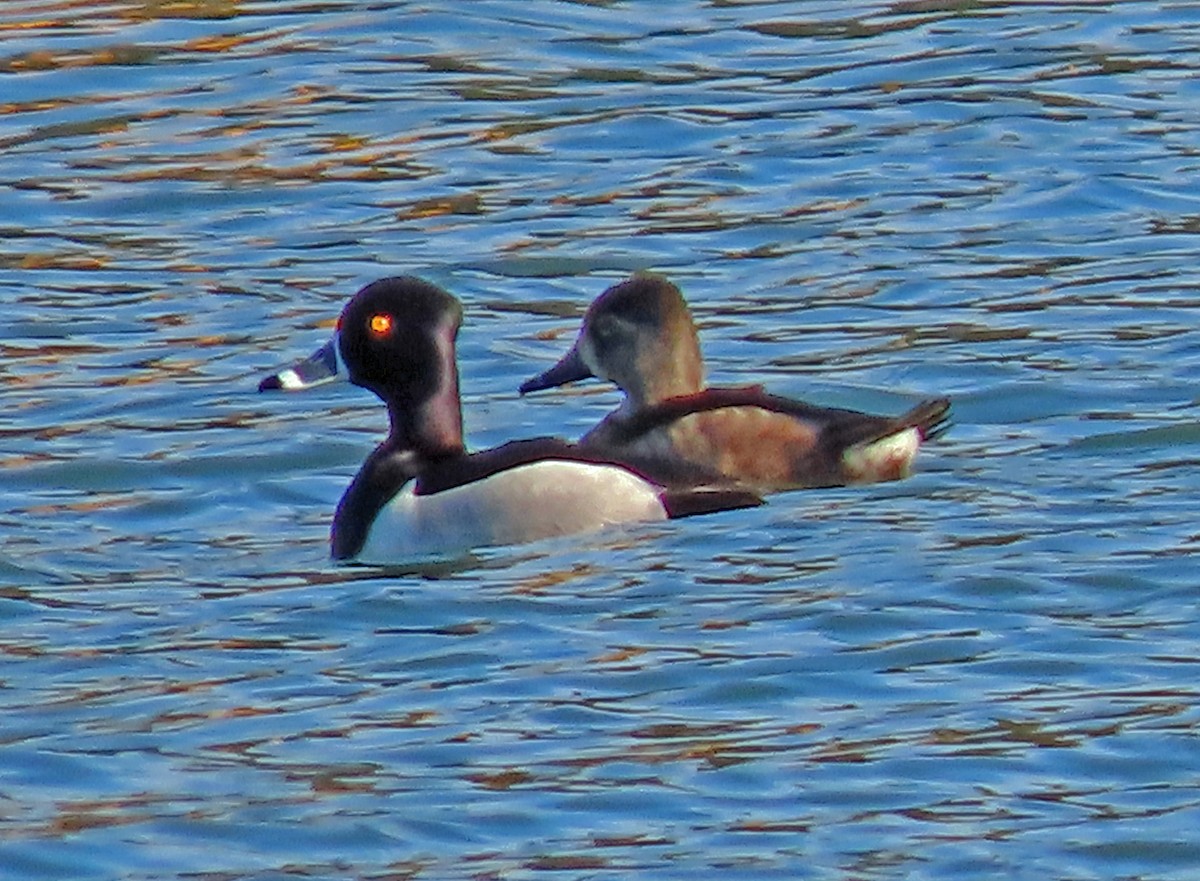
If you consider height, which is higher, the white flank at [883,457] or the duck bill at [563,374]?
the duck bill at [563,374]

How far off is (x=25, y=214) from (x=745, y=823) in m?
8.16

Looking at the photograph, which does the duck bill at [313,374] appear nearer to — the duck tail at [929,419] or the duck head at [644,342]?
the duck head at [644,342]

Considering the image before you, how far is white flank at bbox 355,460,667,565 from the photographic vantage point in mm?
10898

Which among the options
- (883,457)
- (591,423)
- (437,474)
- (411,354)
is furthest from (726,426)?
(591,423)

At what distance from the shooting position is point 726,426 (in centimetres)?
1112

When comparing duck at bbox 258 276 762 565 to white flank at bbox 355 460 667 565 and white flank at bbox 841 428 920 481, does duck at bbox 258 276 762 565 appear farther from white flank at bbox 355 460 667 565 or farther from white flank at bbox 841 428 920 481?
white flank at bbox 841 428 920 481

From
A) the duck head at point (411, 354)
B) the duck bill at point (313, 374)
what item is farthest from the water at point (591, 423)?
the duck head at point (411, 354)

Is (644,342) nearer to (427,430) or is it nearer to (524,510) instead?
(427,430)

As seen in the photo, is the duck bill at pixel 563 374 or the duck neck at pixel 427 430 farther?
the duck bill at pixel 563 374

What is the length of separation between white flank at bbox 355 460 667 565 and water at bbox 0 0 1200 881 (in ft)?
0.36

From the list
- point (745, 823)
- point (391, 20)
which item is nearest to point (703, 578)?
point (745, 823)

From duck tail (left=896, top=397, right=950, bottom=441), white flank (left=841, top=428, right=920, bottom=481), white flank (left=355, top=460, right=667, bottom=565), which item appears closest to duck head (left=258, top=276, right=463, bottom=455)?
white flank (left=355, top=460, right=667, bottom=565)

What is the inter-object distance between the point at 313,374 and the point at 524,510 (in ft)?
3.39

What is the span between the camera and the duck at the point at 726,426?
11.1 meters
